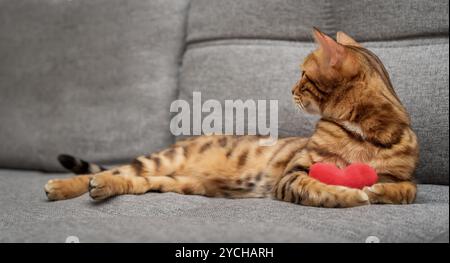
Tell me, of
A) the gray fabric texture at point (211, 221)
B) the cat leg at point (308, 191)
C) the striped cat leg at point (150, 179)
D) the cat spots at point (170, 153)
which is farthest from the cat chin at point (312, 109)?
the cat spots at point (170, 153)

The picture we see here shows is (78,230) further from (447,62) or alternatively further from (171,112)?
(447,62)

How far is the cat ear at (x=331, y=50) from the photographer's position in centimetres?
141

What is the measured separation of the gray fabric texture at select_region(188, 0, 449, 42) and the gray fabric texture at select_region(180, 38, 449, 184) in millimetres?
34

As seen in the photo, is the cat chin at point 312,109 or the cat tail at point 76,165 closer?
the cat chin at point 312,109

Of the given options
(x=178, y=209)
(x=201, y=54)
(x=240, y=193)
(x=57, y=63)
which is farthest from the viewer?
(x=57, y=63)

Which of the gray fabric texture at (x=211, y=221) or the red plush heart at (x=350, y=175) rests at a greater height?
the red plush heart at (x=350, y=175)

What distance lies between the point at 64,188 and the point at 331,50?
32.2 inches

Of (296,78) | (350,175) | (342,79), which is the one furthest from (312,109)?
(296,78)

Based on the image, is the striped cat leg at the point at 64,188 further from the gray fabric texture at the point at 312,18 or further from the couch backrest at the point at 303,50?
the gray fabric texture at the point at 312,18

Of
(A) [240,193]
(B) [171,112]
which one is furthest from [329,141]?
(B) [171,112]

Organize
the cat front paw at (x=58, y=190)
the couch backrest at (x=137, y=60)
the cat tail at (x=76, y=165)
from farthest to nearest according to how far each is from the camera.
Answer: the couch backrest at (x=137, y=60)
the cat tail at (x=76, y=165)
the cat front paw at (x=58, y=190)
